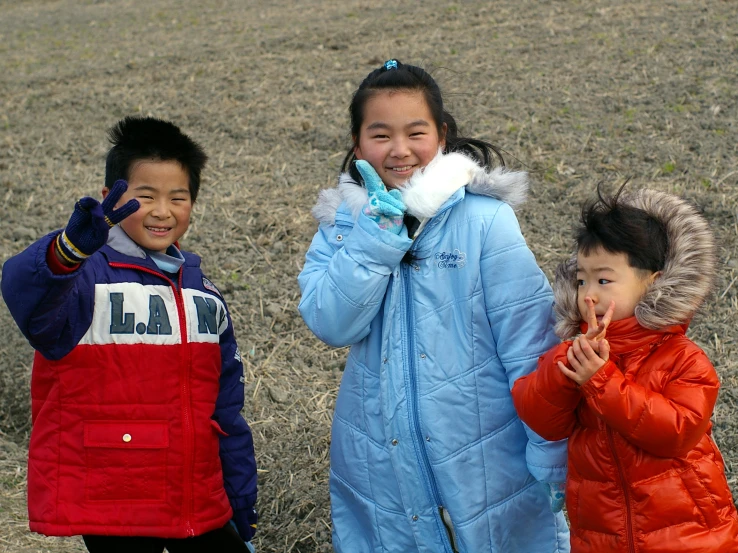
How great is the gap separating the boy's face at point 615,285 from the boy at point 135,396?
113cm

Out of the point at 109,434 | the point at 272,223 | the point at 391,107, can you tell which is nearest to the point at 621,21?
the point at 272,223

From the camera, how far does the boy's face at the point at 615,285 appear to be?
6.92 feet

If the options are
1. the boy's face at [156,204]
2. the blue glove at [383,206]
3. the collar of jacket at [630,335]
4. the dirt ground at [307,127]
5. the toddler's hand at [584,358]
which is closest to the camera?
the toddler's hand at [584,358]

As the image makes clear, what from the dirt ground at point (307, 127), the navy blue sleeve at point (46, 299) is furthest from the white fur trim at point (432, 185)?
the navy blue sleeve at point (46, 299)

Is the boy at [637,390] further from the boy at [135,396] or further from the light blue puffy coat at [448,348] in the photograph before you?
the boy at [135,396]

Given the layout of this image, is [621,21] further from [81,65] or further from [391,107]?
[391,107]

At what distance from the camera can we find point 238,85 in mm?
7934

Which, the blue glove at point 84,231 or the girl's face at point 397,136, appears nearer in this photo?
the blue glove at point 84,231

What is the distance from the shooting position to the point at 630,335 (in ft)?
6.88

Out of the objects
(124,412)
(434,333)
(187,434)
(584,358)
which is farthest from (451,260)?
(124,412)

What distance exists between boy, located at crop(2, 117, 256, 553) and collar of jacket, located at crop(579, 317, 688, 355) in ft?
3.84

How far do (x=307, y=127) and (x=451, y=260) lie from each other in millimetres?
4684

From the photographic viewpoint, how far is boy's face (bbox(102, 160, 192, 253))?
2.55m

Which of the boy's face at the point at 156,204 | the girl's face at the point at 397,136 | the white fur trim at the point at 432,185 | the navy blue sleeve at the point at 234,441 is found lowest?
the navy blue sleeve at the point at 234,441
